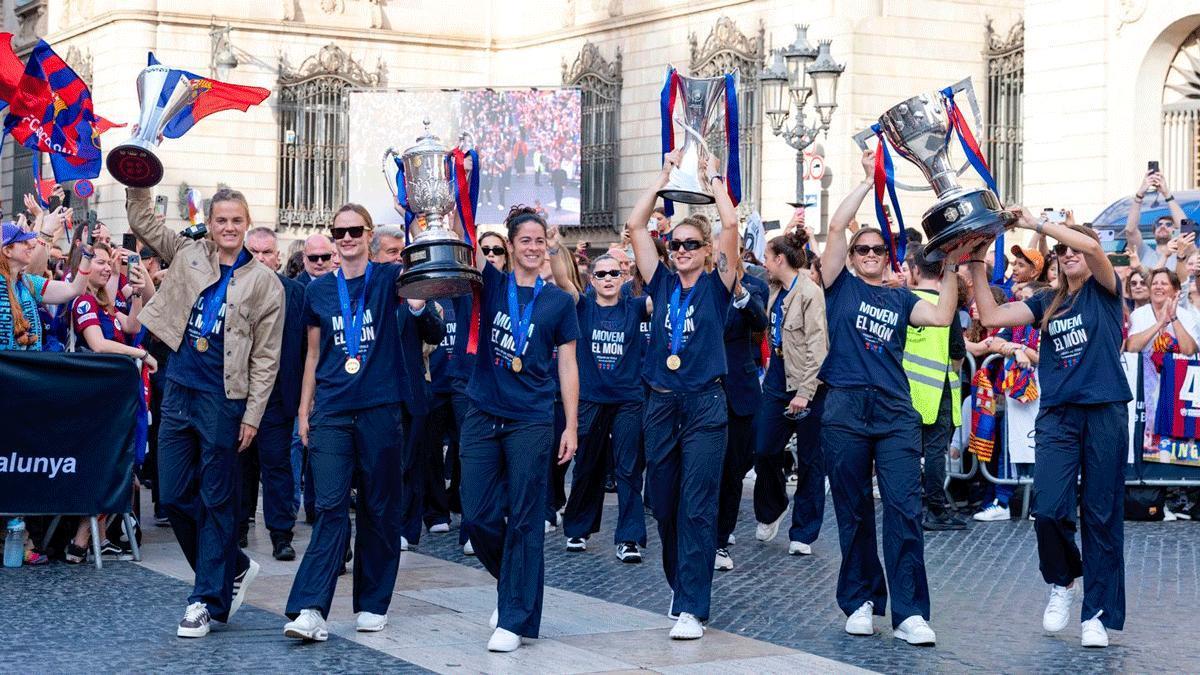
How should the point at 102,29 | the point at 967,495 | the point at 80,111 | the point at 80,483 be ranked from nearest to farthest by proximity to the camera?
1. the point at 80,483
2. the point at 80,111
3. the point at 967,495
4. the point at 102,29

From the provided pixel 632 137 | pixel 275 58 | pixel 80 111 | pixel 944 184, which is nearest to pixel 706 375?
pixel 944 184

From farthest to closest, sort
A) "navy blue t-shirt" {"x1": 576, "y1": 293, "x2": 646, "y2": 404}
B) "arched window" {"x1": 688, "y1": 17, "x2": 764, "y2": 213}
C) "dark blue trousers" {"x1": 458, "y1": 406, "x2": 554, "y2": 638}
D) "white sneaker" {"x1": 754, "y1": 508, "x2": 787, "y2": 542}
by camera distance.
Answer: "arched window" {"x1": 688, "y1": 17, "x2": 764, "y2": 213} < "white sneaker" {"x1": 754, "y1": 508, "x2": 787, "y2": 542} < "navy blue t-shirt" {"x1": 576, "y1": 293, "x2": 646, "y2": 404} < "dark blue trousers" {"x1": 458, "y1": 406, "x2": 554, "y2": 638}

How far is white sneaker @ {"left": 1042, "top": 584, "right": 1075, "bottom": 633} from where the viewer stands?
823cm

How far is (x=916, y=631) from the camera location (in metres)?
7.94

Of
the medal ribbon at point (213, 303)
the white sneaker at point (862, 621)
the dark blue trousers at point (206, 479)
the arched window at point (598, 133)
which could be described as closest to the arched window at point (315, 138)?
the arched window at point (598, 133)

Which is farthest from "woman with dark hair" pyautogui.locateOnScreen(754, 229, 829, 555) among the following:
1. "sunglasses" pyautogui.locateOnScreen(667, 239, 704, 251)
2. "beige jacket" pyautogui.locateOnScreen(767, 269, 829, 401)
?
"sunglasses" pyautogui.locateOnScreen(667, 239, 704, 251)

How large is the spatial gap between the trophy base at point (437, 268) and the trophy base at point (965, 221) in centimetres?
198

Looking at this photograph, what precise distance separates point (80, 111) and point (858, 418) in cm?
586

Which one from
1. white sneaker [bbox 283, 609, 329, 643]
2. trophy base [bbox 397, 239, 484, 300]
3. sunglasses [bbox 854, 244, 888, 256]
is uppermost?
sunglasses [bbox 854, 244, 888, 256]

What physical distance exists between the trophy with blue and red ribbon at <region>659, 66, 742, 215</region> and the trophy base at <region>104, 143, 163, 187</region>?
7.73 feet

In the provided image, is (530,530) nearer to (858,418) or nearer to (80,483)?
(858,418)

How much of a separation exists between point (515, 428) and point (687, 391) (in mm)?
859

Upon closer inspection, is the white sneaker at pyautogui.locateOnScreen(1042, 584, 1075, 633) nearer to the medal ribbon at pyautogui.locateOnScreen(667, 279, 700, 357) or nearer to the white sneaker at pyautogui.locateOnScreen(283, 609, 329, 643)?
the medal ribbon at pyautogui.locateOnScreen(667, 279, 700, 357)

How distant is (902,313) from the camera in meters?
8.30
